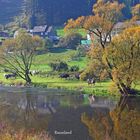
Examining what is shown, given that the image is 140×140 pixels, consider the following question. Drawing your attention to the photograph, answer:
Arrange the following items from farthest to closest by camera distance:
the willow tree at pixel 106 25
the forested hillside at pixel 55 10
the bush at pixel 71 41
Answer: the forested hillside at pixel 55 10, the bush at pixel 71 41, the willow tree at pixel 106 25

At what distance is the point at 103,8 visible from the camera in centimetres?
5919

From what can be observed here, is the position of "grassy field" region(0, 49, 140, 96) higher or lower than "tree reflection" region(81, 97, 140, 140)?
Result: higher

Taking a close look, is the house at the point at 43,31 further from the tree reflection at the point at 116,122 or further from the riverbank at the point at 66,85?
the tree reflection at the point at 116,122

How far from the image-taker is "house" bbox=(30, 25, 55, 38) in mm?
167125

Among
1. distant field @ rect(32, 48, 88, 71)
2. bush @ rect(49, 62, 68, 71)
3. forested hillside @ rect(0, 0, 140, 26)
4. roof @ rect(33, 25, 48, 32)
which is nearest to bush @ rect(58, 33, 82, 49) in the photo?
distant field @ rect(32, 48, 88, 71)

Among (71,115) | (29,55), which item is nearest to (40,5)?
(29,55)

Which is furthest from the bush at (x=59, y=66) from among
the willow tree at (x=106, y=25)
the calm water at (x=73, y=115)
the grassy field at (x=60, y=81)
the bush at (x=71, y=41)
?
the bush at (x=71, y=41)

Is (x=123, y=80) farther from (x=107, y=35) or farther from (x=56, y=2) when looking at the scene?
(x=56, y=2)

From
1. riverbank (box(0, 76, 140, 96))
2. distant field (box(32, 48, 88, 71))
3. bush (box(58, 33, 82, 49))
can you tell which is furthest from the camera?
bush (box(58, 33, 82, 49))

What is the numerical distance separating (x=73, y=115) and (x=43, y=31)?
12594 centimetres

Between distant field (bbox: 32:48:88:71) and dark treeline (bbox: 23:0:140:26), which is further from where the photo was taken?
dark treeline (bbox: 23:0:140:26)

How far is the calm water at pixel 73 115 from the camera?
3694 cm

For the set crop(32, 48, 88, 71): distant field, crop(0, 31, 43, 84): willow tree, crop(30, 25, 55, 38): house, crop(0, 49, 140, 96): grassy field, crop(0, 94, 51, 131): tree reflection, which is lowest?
crop(0, 94, 51, 131): tree reflection

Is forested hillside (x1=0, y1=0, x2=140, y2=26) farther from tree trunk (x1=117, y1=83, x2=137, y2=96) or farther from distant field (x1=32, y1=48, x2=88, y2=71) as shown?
tree trunk (x1=117, y1=83, x2=137, y2=96)
